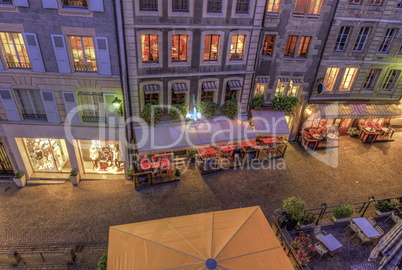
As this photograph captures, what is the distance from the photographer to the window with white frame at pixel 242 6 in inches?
592

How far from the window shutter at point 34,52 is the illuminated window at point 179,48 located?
22.2 ft

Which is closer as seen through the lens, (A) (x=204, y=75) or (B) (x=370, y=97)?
(A) (x=204, y=75)

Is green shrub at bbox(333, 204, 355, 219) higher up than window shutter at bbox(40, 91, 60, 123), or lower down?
lower down

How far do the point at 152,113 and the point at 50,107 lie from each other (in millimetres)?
5536

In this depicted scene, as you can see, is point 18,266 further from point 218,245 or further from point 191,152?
point 191,152

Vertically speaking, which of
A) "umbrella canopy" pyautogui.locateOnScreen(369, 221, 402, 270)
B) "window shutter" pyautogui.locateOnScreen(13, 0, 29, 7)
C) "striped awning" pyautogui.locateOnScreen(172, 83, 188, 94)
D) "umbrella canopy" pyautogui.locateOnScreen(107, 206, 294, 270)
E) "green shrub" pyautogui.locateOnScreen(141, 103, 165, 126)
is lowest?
"umbrella canopy" pyautogui.locateOnScreen(369, 221, 402, 270)

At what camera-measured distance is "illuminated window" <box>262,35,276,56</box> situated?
17322 millimetres

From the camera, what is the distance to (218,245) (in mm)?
8586

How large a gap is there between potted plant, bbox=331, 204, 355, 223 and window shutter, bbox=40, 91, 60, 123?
15.5 metres

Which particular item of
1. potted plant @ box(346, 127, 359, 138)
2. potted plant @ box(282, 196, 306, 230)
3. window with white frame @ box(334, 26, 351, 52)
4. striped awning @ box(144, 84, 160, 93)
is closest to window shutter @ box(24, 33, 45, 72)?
striped awning @ box(144, 84, 160, 93)

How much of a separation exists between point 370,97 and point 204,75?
13609mm

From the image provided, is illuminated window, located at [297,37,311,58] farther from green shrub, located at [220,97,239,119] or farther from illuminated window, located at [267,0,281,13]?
green shrub, located at [220,97,239,119]

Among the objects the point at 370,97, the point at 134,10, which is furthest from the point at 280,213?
the point at 370,97

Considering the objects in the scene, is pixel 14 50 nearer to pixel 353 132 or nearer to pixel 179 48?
pixel 179 48
